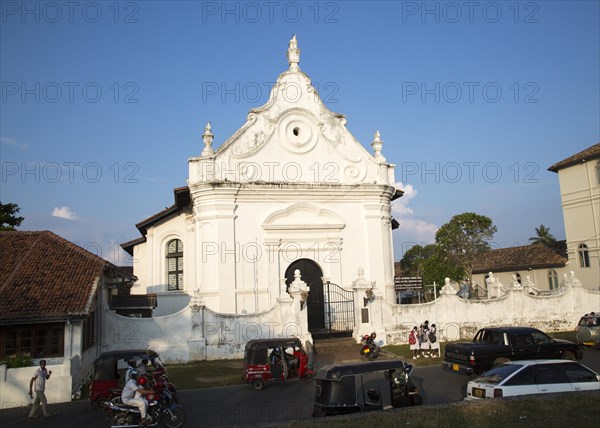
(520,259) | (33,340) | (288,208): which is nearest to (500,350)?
(288,208)

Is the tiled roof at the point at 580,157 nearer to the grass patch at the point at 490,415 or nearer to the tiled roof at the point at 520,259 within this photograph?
the tiled roof at the point at 520,259

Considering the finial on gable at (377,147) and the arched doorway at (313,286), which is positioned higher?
the finial on gable at (377,147)

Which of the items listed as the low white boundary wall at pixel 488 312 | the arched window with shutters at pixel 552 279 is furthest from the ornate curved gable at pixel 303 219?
the arched window with shutters at pixel 552 279

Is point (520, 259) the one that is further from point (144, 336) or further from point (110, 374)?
point (110, 374)

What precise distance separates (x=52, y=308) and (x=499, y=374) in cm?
1152

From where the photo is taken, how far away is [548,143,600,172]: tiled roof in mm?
34156

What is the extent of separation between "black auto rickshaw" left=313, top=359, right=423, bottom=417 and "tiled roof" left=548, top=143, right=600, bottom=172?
1156 inches

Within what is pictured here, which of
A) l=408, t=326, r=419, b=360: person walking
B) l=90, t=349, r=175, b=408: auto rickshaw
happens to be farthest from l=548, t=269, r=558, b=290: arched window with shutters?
l=90, t=349, r=175, b=408: auto rickshaw

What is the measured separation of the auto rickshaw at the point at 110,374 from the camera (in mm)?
13102

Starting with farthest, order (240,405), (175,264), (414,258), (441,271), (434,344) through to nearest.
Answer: (414,258), (441,271), (175,264), (434,344), (240,405)

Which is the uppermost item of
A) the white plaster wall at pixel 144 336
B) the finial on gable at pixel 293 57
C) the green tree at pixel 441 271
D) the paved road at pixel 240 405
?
the finial on gable at pixel 293 57

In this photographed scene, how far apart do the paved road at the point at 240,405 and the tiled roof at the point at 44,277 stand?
2465 mm

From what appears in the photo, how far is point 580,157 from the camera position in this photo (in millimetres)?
34969

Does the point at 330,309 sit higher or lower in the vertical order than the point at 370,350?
higher
